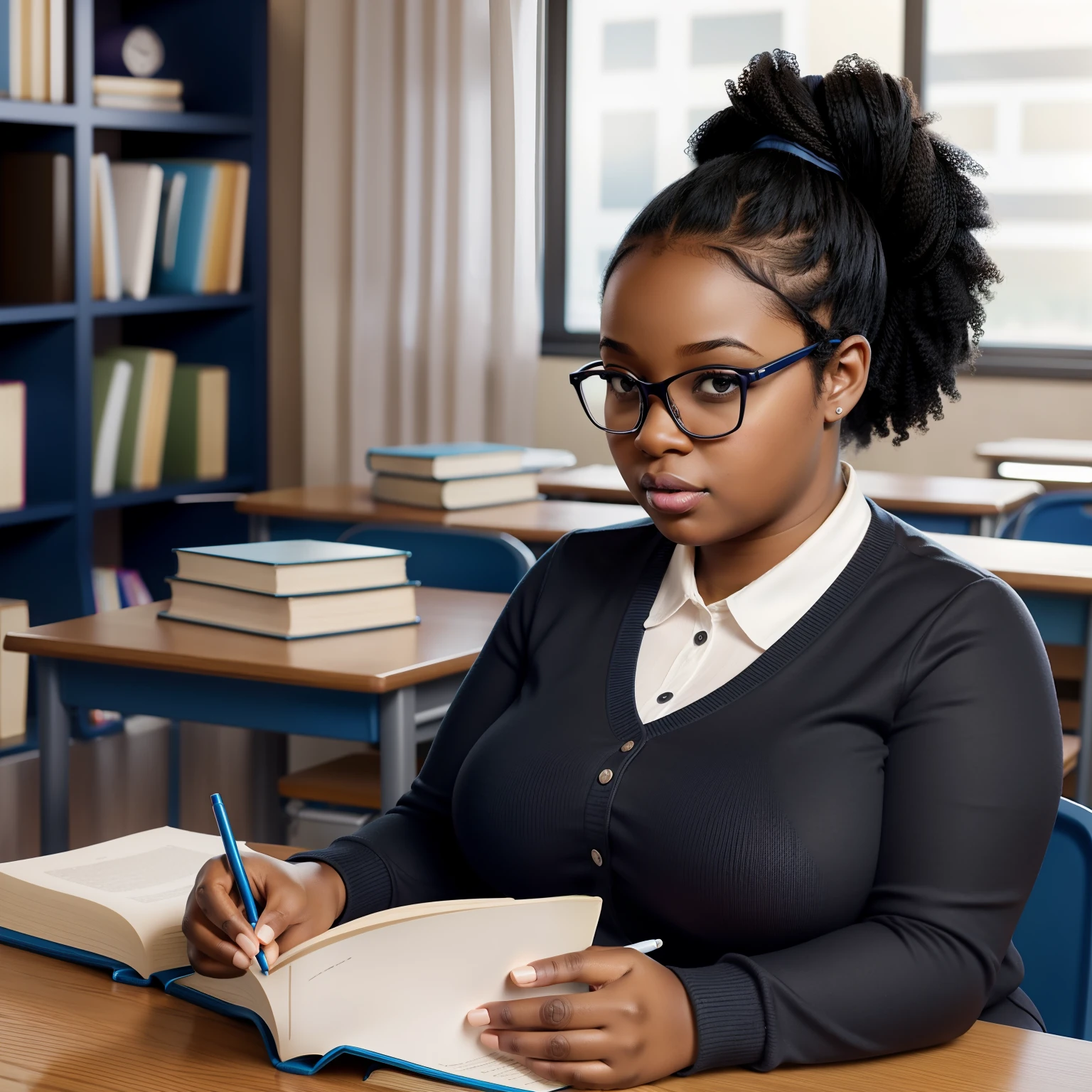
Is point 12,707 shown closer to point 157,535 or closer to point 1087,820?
point 157,535

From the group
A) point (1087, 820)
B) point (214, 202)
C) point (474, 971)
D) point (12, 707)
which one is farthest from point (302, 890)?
point (214, 202)

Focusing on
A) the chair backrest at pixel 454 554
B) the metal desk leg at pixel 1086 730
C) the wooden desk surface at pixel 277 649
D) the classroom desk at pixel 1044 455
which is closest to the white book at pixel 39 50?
the chair backrest at pixel 454 554

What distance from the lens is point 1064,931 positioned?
3.91 feet

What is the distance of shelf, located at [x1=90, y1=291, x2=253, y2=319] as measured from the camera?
416 centimetres

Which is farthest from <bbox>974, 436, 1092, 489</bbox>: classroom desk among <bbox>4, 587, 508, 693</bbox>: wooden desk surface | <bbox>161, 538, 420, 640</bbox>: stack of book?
<bbox>161, 538, 420, 640</bbox>: stack of book

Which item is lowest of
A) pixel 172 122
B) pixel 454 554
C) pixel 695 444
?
pixel 454 554

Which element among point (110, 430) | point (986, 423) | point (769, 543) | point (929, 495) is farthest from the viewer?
point (986, 423)

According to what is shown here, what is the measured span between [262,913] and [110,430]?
136 inches

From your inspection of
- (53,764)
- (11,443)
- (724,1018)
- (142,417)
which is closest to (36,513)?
(11,443)

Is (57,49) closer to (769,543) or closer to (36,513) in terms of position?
(36,513)

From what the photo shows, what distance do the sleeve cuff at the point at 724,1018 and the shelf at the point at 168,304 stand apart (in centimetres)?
353

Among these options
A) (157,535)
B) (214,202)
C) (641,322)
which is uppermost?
(214,202)

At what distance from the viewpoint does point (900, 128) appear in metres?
1.16

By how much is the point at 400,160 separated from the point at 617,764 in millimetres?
3723
